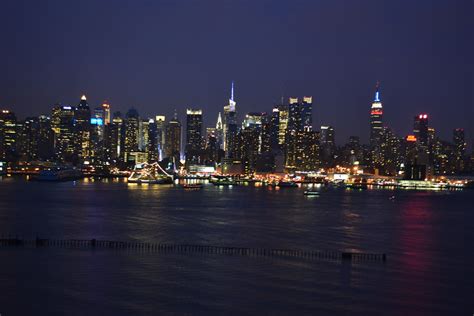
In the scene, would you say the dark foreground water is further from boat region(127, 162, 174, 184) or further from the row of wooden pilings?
boat region(127, 162, 174, 184)

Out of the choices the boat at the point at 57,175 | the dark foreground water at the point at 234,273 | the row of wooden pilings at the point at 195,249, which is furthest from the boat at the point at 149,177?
the row of wooden pilings at the point at 195,249

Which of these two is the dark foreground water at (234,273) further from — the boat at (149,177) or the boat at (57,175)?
the boat at (57,175)

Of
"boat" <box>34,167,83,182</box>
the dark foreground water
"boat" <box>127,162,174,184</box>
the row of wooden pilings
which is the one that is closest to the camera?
the dark foreground water

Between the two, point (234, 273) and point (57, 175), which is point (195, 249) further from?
point (57, 175)

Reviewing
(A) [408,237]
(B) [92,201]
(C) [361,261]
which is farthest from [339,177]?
(C) [361,261]

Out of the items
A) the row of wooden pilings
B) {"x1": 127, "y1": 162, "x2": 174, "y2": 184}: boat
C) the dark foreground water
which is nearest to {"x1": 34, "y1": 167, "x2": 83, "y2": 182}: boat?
{"x1": 127, "y1": 162, "x2": 174, "y2": 184}: boat

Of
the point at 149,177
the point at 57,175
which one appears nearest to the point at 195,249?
the point at 149,177

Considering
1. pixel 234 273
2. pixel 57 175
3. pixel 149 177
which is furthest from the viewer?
pixel 149 177

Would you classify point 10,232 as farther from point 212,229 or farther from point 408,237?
point 408,237
